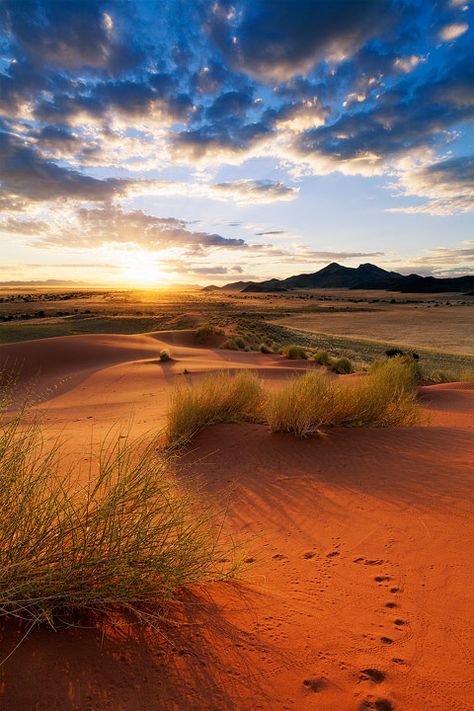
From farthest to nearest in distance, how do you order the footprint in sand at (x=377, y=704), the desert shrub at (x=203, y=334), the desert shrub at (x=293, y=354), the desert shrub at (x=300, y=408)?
the desert shrub at (x=203, y=334) → the desert shrub at (x=293, y=354) → the desert shrub at (x=300, y=408) → the footprint in sand at (x=377, y=704)

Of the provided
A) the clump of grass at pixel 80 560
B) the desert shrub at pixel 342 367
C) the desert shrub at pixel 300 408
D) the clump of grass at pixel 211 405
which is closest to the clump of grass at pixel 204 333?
the desert shrub at pixel 342 367

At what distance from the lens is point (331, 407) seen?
→ 796 centimetres

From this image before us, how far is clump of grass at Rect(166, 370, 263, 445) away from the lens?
7670mm

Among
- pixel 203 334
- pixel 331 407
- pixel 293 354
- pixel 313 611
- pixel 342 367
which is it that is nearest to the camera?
pixel 313 611

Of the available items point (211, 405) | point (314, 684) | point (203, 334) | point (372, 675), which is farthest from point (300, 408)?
point (203, 334)

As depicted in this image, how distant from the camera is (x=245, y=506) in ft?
16.9

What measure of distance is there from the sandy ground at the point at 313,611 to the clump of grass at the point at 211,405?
0.77 metres

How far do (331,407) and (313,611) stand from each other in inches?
200

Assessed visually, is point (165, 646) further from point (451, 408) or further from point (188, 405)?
point (451, 408)

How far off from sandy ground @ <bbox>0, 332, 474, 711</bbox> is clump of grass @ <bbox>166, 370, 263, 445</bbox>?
0.77 metres

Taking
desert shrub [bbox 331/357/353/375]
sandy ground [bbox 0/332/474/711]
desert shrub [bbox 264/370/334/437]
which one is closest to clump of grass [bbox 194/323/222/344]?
desert shrub [bbox 331/357/353/375]

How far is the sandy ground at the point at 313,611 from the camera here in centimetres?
229

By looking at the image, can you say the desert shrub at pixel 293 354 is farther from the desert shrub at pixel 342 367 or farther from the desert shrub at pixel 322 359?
the desert shrub at pixel 342 367

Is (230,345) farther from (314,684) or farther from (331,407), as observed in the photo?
(314,684)
